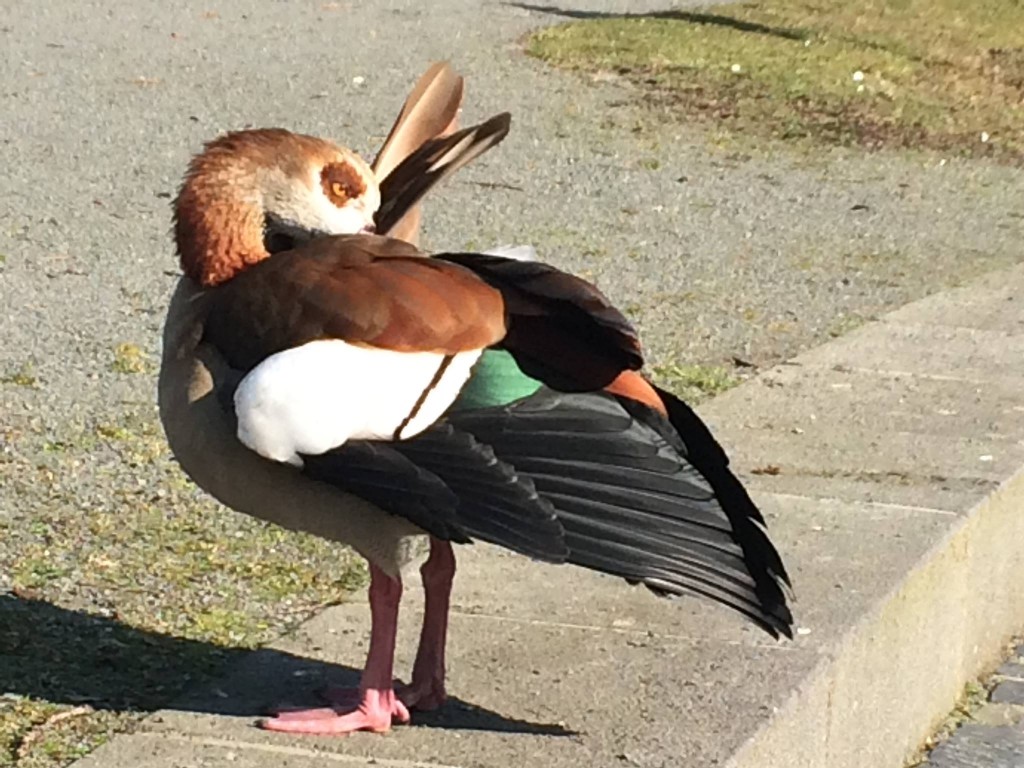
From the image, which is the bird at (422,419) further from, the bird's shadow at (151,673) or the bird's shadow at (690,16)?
the bird's shadow at (690,16)

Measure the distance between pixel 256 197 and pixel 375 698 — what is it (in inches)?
35.8

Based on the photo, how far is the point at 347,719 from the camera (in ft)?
11.6

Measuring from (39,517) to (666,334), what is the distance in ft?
9.90

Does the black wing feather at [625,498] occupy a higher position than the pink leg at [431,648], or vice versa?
the black wing feather at [625,498]

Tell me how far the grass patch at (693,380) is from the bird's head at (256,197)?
257 cm

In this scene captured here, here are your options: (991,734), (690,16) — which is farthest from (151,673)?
(690,16)

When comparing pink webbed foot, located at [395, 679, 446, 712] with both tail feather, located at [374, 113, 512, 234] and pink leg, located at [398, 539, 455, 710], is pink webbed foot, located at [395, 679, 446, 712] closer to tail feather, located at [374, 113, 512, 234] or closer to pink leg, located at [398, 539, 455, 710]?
pink leg, located at [398, 539, 455, 710]

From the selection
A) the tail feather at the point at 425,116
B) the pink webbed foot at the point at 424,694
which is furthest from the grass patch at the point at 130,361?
the pink webbed foot at the point at 424,694

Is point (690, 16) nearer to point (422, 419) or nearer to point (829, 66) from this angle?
point (829, 66)

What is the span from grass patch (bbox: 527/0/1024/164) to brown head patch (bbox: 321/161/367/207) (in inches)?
334

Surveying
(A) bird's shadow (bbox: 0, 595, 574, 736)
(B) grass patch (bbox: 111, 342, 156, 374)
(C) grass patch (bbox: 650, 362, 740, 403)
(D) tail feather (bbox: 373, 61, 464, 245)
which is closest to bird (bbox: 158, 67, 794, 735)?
(A) bird's shadow (bbox: 0, 595, 574, 736)

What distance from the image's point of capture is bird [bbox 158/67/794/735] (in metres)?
3.27

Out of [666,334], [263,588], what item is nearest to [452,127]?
[263,588]

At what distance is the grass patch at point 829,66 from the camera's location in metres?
12.5
